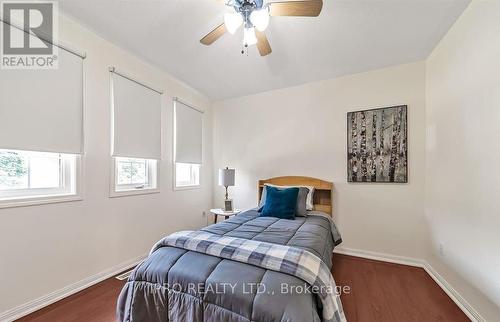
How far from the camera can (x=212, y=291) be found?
4.02 feet

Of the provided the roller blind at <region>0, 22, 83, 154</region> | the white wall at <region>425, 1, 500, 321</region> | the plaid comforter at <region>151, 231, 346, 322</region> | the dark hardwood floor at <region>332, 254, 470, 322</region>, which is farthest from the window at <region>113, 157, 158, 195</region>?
the white wall at <region>425, 1, 500, 321</region>

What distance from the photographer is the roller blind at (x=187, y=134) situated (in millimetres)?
3268

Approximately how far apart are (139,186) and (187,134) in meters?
1.12

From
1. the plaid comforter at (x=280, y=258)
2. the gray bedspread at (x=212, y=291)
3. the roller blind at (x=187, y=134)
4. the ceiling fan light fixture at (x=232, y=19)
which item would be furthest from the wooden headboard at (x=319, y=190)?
the ceiling fan light fixture at (x=232, y=19)

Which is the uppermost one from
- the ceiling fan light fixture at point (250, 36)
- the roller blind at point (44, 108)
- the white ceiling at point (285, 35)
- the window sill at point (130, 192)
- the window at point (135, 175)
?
the white ceiling at point (285, 35)

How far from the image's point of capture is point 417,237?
103 inches

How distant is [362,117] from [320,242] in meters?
1.95

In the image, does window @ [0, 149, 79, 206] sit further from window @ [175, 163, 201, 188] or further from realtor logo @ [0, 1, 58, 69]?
window @ [175, 163, 201, 188]

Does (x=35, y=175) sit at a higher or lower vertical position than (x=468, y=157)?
lower

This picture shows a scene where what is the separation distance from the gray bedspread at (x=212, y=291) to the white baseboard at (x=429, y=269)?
1.30m

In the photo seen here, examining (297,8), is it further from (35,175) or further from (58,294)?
(58,294)

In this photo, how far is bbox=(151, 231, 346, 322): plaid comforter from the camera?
1173 millimetres

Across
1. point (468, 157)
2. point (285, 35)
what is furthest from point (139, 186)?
point (468, 157)

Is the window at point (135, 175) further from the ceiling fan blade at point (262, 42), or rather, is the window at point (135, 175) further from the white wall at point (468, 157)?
the white wall at point (468, 157)
